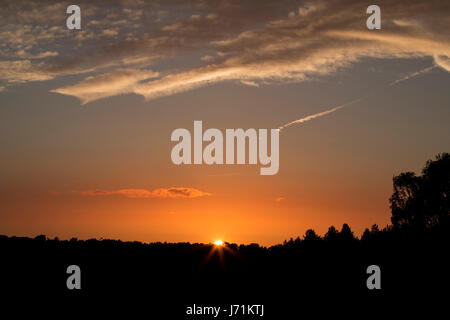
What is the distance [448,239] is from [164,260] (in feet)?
54.7

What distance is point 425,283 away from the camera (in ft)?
82.8

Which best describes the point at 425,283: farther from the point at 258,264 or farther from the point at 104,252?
the point at 104,252

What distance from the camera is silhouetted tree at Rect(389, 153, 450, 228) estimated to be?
60.3 m

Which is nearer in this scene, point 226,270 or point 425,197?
point 226,270

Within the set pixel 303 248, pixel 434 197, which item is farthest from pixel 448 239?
pixel 434 197

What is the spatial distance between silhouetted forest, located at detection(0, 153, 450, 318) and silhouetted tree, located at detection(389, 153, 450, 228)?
3214 cm

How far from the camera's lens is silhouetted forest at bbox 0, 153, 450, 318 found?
24266 millimetres

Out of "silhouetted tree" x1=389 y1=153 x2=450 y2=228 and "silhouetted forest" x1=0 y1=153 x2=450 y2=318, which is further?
"silhouetted tree" x1=389 y1=153 x2=450 y2=228

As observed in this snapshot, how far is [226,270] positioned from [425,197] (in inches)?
1762

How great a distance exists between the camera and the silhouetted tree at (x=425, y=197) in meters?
60.3

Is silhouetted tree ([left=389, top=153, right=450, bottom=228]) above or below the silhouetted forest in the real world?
above

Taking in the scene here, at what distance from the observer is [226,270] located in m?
27.1

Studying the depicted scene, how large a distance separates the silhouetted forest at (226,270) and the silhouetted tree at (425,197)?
105 ft
